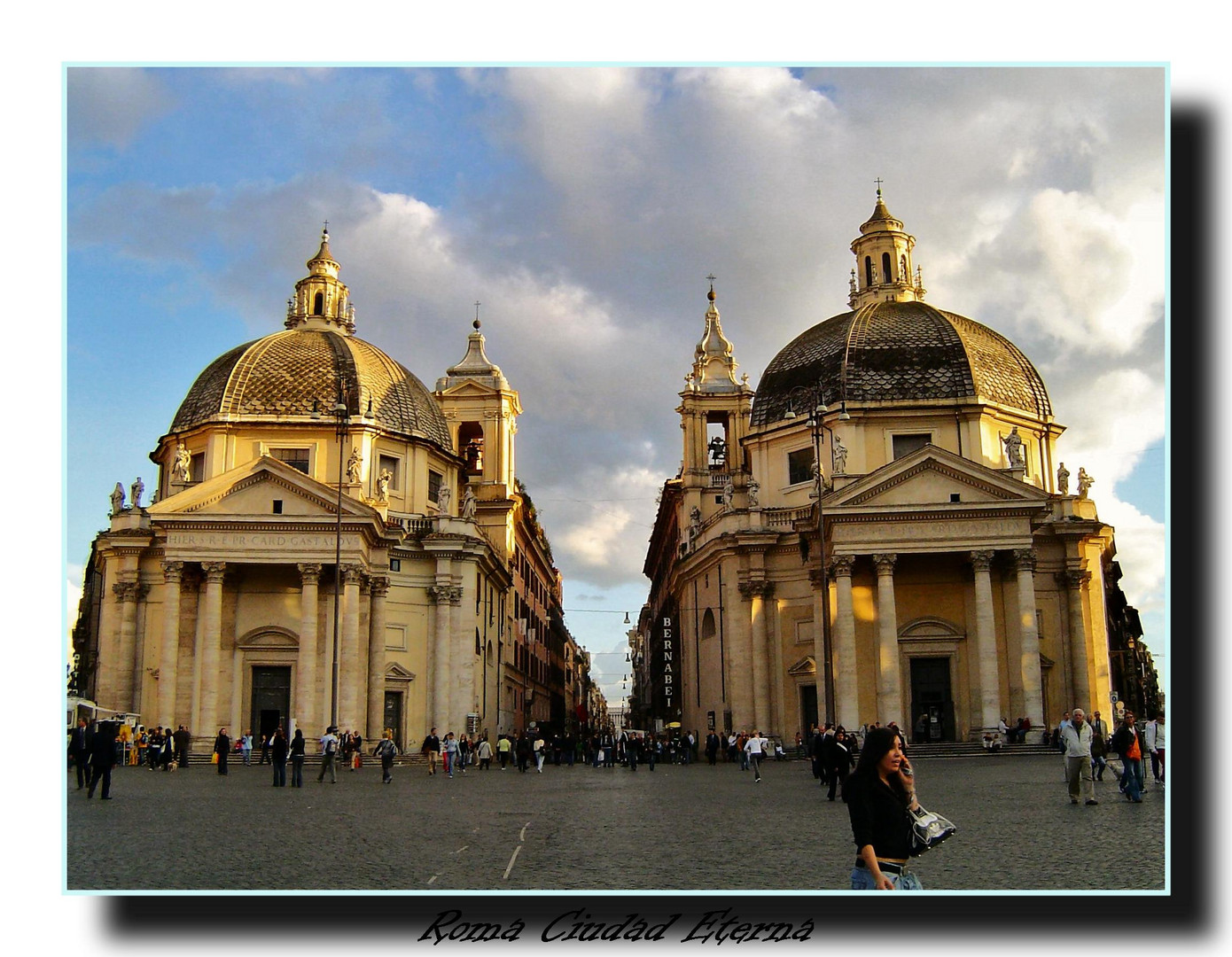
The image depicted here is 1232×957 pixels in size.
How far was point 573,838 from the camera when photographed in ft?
62.6

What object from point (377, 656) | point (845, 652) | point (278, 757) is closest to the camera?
point (278, 757)

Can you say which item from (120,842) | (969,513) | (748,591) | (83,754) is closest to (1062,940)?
(120,842)

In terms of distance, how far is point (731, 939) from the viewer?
41.8ft

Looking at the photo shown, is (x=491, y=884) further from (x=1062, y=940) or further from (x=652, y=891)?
(x=1062, y=940)

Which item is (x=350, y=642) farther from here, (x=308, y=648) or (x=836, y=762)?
(x=836, y=762)

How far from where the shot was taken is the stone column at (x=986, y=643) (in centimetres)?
4947

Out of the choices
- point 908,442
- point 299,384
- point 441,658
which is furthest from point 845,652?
point 299,384

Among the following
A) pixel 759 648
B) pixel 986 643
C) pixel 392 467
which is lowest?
pixel 759 648

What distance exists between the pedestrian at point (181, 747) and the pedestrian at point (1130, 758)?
3099 centimetres

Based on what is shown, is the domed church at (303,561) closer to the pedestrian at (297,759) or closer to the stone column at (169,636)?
the stone column at (169,636)

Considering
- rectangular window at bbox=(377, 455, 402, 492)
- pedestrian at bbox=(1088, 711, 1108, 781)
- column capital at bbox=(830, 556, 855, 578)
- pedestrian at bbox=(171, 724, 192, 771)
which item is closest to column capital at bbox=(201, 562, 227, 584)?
pedestrian at bbox=(171, 724, 192, 771)

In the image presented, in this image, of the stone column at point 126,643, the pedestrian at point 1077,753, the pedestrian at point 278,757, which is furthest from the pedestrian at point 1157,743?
the stone column at point 126,643

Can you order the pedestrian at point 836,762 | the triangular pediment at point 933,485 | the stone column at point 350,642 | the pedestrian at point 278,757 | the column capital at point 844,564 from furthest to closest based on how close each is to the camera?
the stone column at point 350,642 < the column capital at point 844,564 < the triangular pediment at point 933,485 < the pedestrian at point 278,757 < the pedestrian at point 836,762

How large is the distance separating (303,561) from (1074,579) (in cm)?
3180
